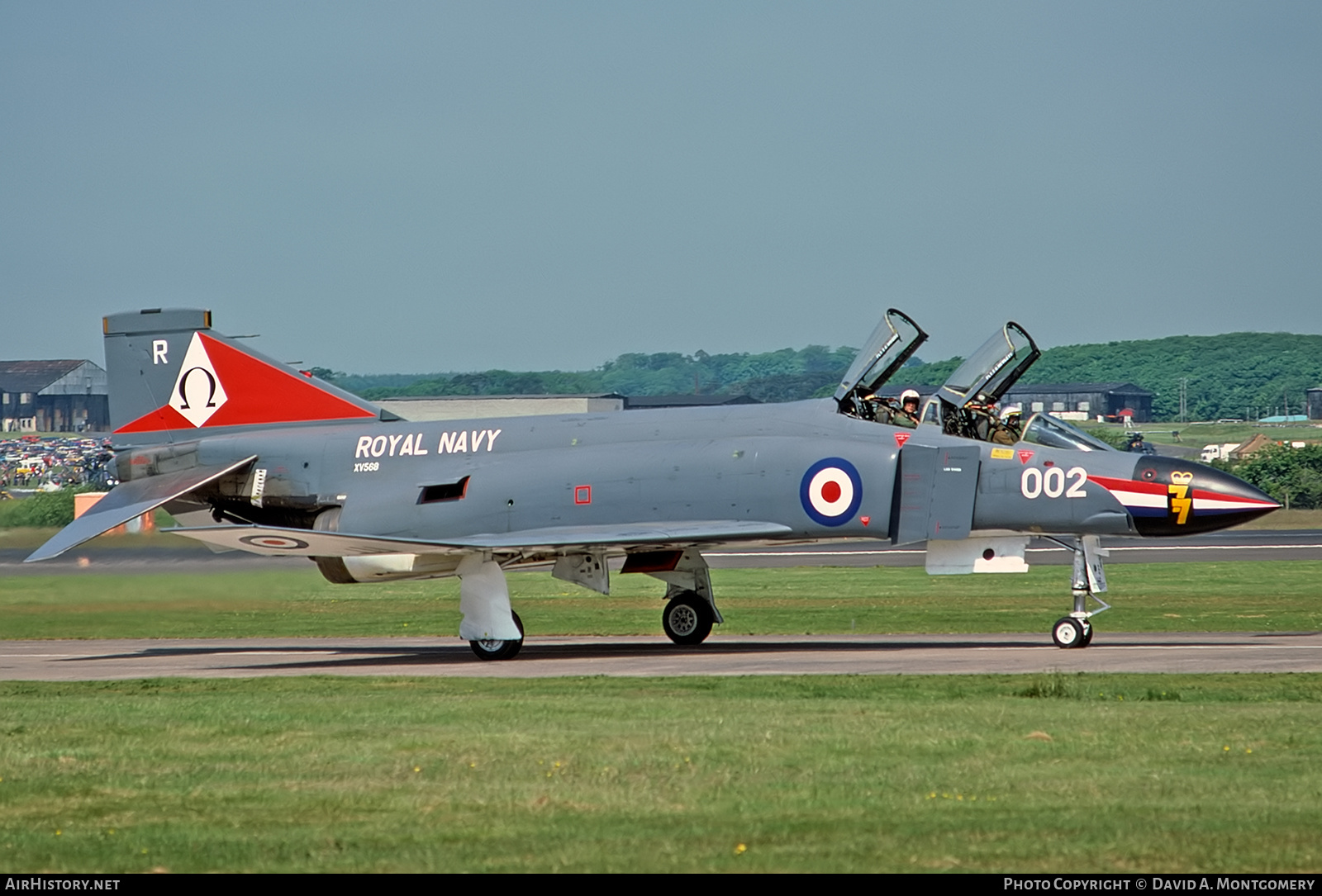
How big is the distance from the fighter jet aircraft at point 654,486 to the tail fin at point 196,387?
0.05 metres

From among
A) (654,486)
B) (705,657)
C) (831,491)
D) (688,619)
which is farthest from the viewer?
(688,619)

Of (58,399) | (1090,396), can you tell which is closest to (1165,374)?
(1090,396)

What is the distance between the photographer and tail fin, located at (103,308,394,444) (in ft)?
77.6

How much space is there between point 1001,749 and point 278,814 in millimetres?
4957

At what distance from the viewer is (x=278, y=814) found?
925cm

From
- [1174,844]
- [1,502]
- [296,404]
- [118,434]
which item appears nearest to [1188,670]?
[1174,844]

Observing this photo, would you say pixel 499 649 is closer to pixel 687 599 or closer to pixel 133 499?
pixel 687 599

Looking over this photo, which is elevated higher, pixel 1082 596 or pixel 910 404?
pixel 910 404

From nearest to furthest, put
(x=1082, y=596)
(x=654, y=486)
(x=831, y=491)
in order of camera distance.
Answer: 1. (x=1082, y=596)
2. (x=831, y=491)
3. (x=654, y=486)

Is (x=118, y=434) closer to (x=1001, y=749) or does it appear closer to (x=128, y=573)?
(x=128, y=573)

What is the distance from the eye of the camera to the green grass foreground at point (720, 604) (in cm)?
2352

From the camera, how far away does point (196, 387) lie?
78.2ft

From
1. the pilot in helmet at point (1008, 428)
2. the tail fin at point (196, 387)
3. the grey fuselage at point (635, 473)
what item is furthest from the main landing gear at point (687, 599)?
the tail fin at point (196, 387)

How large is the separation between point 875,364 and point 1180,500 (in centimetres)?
438
